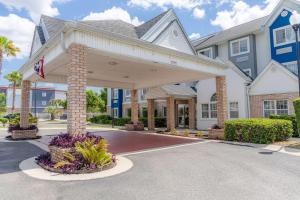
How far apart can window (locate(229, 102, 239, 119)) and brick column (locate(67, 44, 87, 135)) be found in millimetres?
15431

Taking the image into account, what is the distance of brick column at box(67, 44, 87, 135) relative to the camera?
808 cm

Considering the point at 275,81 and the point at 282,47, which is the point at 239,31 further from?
the point at 275,81

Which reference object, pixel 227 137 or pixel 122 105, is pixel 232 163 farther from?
pixel 122 105

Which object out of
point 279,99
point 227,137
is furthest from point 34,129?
point 279,99

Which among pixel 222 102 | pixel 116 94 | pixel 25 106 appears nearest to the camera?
pixel 222 102

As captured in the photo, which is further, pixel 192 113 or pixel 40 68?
pixel 192 113

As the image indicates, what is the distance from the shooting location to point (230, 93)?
66.4 ft

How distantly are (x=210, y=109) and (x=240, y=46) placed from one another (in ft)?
22.1

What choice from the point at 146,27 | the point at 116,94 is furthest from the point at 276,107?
the point at 116,94

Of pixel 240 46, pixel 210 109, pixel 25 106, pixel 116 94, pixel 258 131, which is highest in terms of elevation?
pixel 240 46

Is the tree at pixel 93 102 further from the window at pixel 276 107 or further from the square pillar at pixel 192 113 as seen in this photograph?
the window at pixel 276 107

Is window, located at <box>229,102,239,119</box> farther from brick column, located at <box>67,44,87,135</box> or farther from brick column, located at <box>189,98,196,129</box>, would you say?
brick column, located at <box>67,44,87,135</box>

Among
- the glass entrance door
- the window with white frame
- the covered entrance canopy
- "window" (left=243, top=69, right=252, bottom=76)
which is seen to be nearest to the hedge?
the covered entrance canopy

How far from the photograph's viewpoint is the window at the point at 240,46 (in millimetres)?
21047
